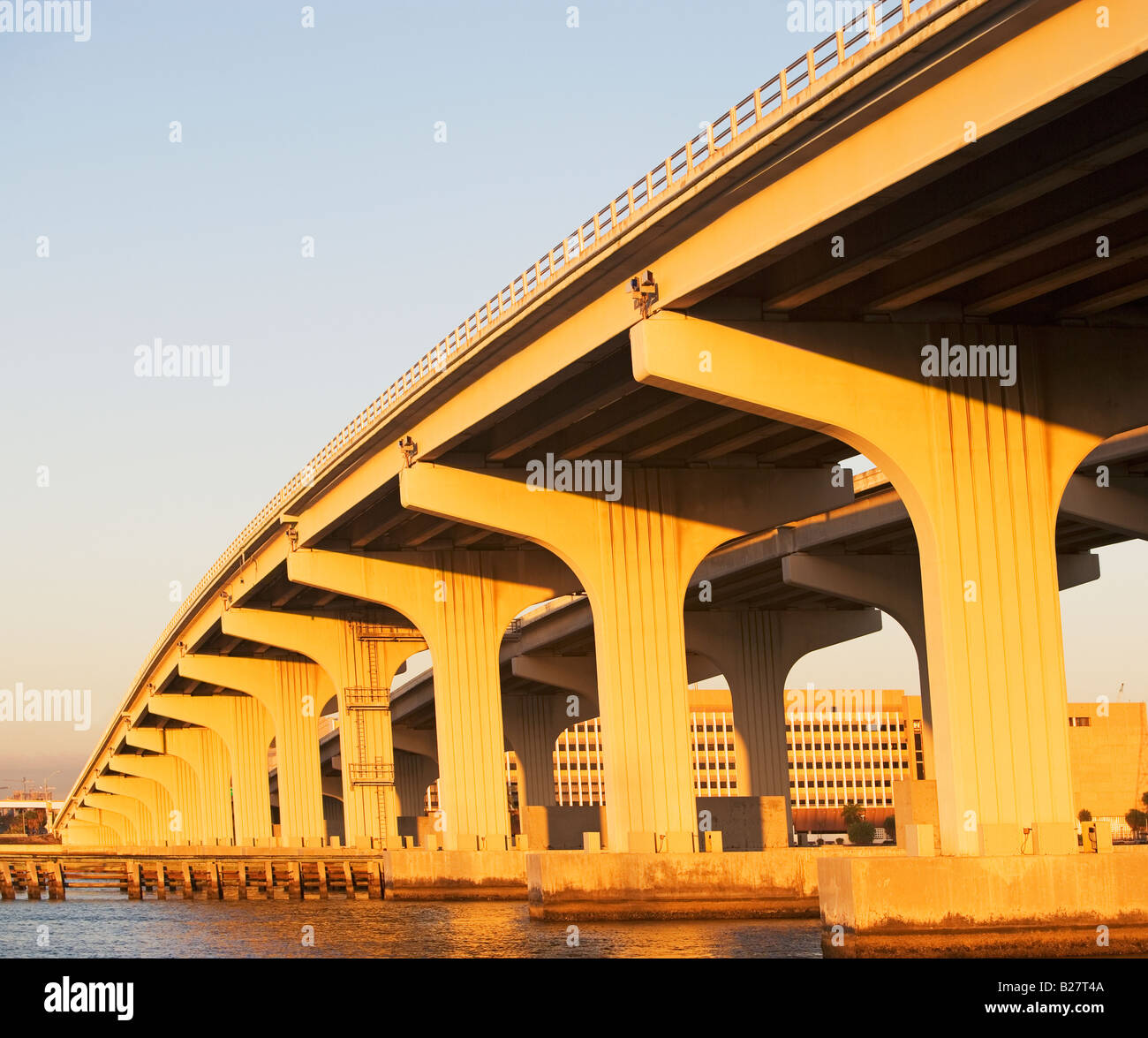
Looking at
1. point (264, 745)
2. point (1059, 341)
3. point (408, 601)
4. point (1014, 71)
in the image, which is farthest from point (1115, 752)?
point (1014, 71)

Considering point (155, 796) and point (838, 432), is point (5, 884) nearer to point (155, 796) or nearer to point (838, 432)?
point (838, 432)

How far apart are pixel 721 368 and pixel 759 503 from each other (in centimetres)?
1459

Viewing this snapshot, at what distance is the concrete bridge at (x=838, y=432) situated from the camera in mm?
25906

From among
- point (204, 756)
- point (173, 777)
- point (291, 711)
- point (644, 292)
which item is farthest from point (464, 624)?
point (173, 777)

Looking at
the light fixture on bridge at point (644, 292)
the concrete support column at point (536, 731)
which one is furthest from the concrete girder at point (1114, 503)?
the concrete support column at point (536, 731)

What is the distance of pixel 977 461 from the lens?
3184 cm

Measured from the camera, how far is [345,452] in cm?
5366

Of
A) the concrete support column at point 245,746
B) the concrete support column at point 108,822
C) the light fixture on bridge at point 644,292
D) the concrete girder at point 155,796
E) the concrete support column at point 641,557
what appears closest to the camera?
the light fixture on bridge at point 644,292

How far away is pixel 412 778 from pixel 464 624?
74.1m

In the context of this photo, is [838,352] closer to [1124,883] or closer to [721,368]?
[721,368]

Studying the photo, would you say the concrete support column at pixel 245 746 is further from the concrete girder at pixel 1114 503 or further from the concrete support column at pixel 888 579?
the concrete girder at pixel 1114 503

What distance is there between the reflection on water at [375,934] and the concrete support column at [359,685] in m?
Result: 8.01
